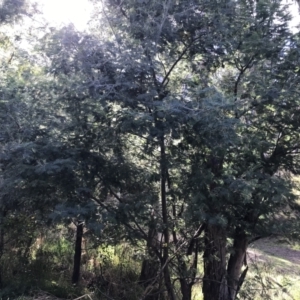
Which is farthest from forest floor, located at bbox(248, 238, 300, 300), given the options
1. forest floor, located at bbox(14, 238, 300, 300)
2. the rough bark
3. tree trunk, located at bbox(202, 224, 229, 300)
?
the rough bark

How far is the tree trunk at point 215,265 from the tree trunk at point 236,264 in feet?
0.42

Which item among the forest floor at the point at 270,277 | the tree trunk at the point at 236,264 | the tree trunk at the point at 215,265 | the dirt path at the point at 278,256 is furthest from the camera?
the dirt path at the point at 278,256

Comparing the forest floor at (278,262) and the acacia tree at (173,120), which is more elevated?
the acacia tree at (173,120)

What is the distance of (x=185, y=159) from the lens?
15.7ft

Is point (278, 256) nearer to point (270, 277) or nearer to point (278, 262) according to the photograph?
point (278, 262)

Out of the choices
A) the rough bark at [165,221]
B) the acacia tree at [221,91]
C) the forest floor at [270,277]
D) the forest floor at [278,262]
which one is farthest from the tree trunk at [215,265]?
the forest floor at [278,262]

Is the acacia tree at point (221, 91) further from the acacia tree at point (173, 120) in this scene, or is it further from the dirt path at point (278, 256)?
the dirt path at point (278, 256)

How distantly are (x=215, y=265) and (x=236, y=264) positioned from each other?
0.53 metres

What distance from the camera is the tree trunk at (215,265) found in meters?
5.19

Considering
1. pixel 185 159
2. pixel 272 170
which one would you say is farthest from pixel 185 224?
pixel 272 170

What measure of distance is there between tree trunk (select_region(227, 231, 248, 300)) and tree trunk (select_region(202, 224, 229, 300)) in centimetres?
13

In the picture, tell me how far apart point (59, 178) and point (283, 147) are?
113 inches

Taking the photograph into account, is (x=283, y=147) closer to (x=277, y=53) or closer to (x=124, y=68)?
(x=277, y=53)

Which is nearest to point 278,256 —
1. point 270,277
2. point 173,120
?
point 270,277
